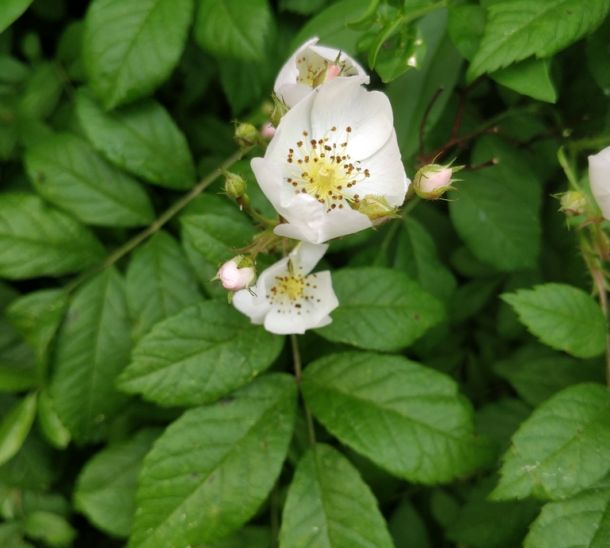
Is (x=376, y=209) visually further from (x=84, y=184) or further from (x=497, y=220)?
(x=84, y=184)

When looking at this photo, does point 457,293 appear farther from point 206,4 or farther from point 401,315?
point 206,4

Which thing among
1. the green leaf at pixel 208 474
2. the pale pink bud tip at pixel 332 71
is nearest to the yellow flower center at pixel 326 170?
the pale pink bud tip at pixel 332 71

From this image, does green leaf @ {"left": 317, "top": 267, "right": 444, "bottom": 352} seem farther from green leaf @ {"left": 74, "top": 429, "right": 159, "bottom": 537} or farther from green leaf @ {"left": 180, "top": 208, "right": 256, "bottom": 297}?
green leaf @ {"left": 74, "top": 429, "right": 159, "bottom": 537}

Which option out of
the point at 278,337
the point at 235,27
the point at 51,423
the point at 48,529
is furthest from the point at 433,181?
the point at 48,529

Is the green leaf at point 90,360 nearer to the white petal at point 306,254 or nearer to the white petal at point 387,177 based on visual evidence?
the white petal at point 306,254

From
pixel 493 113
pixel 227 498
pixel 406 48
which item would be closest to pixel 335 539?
pixel 227 498
